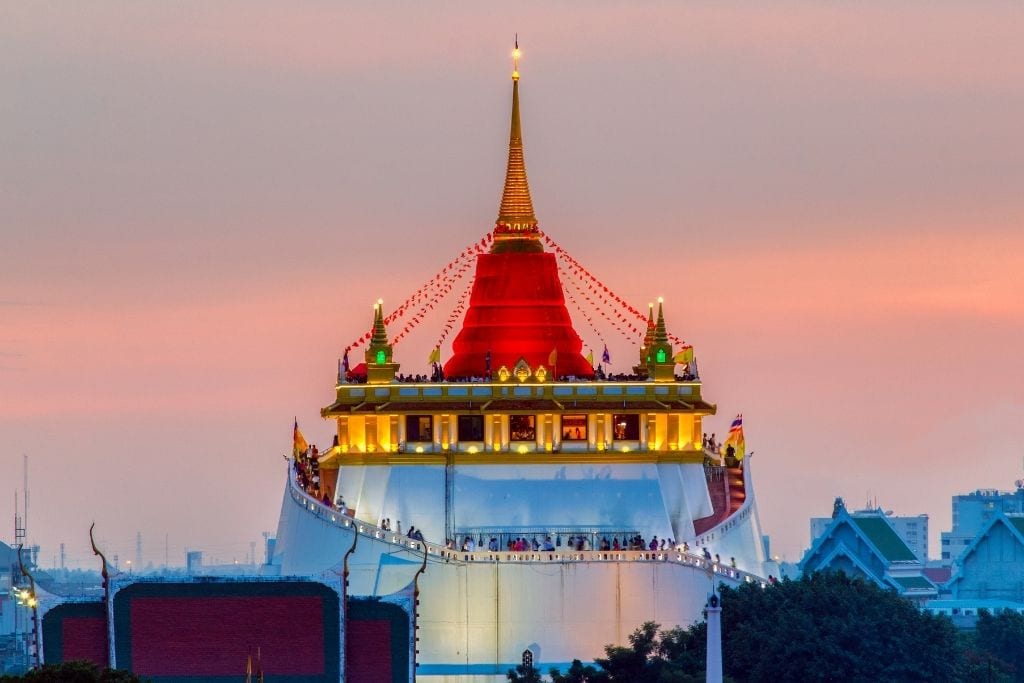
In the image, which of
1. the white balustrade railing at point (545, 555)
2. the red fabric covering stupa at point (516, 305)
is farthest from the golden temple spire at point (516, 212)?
the white balustrade railing at point (545, 555)

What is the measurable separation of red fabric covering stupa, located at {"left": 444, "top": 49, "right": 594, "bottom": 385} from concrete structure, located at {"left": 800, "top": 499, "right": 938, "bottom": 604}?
1196 inches

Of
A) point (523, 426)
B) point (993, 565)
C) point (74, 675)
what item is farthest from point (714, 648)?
point (993, 565)

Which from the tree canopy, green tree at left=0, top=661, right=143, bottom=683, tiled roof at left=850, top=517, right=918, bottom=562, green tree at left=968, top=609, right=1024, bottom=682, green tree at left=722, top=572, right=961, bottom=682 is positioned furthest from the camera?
tiled roof at left=850, top=517, right=918, bottom=562

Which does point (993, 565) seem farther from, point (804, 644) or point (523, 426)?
point (804, 644)

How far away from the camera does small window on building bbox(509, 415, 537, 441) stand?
154875 mm

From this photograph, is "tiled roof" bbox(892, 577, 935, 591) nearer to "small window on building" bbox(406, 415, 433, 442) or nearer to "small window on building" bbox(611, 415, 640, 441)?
"small window on building" bbox(611, 415, 640, 441)

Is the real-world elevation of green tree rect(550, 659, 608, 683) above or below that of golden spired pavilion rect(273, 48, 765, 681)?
below

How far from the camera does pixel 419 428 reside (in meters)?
155

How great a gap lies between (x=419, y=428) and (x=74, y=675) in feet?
123

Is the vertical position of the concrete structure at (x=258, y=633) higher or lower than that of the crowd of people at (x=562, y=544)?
lower

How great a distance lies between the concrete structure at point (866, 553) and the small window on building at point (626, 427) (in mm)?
32363

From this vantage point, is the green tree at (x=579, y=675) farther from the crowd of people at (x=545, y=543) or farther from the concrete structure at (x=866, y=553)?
the concrete structure at (x=866, y=553)

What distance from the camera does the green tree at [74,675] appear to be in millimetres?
118000

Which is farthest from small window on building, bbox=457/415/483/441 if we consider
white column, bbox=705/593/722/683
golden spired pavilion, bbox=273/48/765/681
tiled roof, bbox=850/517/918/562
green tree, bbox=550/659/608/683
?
tiled roof, bbox=850/517/918/562
